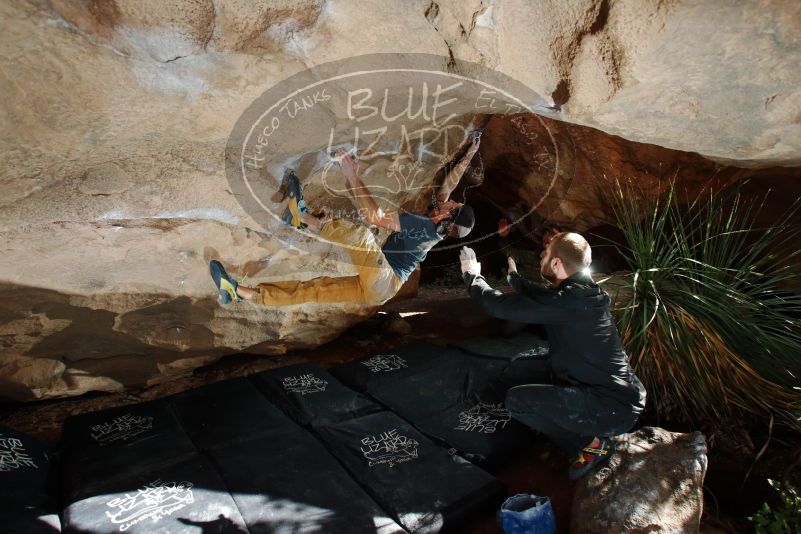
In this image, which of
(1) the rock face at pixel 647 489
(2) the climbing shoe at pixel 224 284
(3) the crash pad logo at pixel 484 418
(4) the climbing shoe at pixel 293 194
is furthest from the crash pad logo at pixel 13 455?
(1) the rock face at pixel 647 489

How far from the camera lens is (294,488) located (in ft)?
8.39

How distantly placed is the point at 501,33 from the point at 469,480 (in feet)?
6.86

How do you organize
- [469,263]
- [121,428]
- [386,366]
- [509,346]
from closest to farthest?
[469,263] < [121,428] < [386,366] < [509,346]

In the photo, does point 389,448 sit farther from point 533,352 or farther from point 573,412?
point 533,352

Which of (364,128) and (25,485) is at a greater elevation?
(364,128)

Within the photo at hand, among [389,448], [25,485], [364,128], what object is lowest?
[389,448]

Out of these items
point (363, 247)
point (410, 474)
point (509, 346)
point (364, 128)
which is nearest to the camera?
point (410, 474)

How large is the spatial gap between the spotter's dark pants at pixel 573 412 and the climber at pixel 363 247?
3.34ft

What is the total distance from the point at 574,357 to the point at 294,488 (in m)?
1.55

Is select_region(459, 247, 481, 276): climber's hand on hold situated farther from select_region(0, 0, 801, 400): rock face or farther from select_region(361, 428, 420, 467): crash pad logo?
select_region(361, 428, 420, 467): crash pad logo

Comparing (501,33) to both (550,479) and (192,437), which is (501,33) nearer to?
(550,479)

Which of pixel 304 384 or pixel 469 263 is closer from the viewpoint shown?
pixel 469 263

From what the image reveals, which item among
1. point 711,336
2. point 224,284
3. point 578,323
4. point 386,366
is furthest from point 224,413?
point 711,336

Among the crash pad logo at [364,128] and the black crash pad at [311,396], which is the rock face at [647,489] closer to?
the black crash pad at [311,396]
